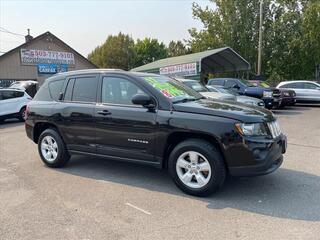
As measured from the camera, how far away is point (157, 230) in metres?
4.02

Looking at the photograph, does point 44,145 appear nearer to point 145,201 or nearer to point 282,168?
point 145,201

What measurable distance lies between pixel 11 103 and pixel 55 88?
9.91 meters

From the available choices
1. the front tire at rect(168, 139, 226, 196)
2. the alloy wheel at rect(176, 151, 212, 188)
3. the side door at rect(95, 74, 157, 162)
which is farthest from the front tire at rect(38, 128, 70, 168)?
the alloy wheel at rect(176, 151, 212, 188)

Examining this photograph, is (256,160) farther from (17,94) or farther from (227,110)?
(17,94)

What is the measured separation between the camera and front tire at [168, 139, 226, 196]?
192 inches

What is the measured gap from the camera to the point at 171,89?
5.87 m

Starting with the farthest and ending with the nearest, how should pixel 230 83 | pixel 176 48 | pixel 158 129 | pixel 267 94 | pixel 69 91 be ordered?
pixel 176 48 < pixel 230 83 < pixel 267 94 < pixel 69 91 < pixel 158 129

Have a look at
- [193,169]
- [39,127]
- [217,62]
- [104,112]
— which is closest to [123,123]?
[104,112]

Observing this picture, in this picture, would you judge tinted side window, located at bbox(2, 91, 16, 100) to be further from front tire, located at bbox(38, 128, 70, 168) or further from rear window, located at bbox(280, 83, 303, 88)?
rear window, located at bbox(280, 83, 303, 88)

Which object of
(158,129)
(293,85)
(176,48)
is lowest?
(158,129)

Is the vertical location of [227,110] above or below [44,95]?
below

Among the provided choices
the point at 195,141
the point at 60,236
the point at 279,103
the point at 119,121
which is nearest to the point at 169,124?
the point at 195,141

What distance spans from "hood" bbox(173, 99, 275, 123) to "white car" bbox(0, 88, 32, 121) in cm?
1192

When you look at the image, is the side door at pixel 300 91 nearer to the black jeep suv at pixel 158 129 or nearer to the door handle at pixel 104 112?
the black jeep suv at pixel 158 129
